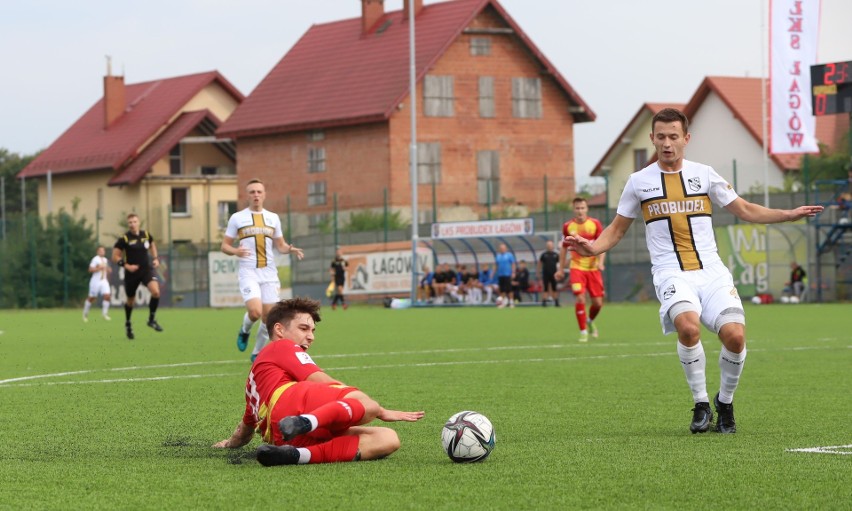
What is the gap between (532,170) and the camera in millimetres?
65625

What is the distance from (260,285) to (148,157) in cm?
5950

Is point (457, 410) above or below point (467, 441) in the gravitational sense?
below

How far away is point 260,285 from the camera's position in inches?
725

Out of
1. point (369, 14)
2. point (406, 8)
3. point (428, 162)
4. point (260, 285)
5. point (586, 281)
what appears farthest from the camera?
point (369, 14)

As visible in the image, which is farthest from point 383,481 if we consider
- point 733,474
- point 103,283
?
point 103,283

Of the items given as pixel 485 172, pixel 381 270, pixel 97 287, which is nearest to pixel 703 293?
pixel 97 287

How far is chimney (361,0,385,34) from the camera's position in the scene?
6650 cm

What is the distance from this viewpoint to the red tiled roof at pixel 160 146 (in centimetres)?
7556

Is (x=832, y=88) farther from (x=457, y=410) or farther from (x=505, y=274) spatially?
(x=457, y=410)

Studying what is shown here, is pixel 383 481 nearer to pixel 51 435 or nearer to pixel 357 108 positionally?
pixel 51 435

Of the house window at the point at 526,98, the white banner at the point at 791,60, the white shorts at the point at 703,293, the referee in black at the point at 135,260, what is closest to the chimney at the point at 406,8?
the house window at the point at 526,98

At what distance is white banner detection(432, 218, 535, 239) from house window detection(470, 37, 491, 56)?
20489 mm

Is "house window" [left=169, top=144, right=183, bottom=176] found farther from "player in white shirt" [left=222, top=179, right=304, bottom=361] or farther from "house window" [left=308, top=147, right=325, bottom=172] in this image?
"player in white shirt" [left=222, top=179, right=304, bottom=361]

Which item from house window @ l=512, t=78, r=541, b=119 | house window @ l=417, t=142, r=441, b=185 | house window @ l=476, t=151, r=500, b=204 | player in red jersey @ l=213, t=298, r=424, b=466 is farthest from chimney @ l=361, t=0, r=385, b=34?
player in red jersey @ l=213, t=298, r=424, b=466
